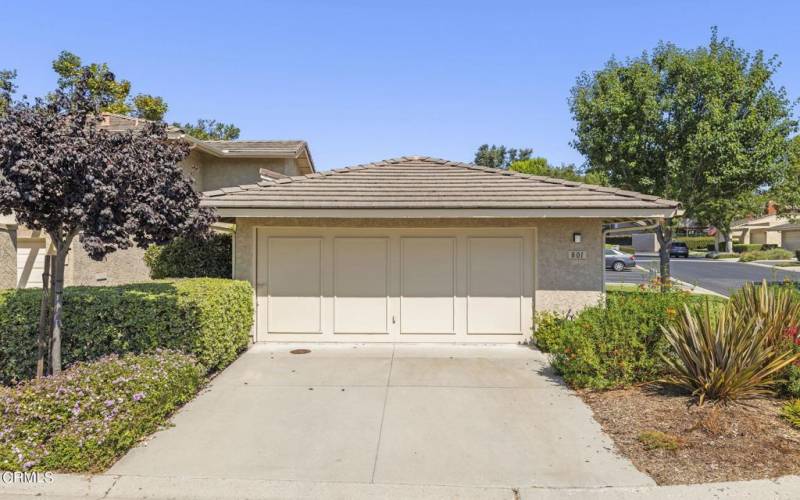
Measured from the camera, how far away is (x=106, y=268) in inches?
421

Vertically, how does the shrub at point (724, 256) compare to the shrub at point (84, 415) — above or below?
above

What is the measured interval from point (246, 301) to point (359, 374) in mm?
2848

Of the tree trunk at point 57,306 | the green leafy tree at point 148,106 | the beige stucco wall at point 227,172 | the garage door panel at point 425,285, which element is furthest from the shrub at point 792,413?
the green leafy tree at point 148,106

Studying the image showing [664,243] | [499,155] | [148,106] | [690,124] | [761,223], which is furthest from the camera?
[499,155]

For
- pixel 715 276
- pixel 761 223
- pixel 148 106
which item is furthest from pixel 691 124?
pixel 761 223

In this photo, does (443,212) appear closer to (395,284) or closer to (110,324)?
(395,284)

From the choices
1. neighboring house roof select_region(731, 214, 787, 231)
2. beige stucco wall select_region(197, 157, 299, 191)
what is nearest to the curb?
beige stucco wall select_region(197, 157, 299, 191)

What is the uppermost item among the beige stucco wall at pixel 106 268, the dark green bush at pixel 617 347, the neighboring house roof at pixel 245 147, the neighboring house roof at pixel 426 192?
the neighboring house roof at pixel 245 147

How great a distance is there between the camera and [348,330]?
9.27 m

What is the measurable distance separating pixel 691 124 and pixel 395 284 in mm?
10403

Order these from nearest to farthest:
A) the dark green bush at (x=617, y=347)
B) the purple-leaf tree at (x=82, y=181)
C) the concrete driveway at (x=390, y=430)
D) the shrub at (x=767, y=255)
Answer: the concrete driveway at (x=390, y=430), the purple-leaf tree at (x=82, y=181), the dark green bush at (x=617, y=347), the shrub at (x=767, y=255)

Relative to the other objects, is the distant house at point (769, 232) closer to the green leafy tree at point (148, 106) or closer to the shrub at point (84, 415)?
the green leafy tree at point (148, 106)

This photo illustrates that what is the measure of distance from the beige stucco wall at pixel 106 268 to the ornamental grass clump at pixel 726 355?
9.96m

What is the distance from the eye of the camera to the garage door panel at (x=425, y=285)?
9.21 metres
